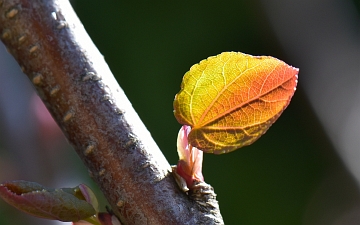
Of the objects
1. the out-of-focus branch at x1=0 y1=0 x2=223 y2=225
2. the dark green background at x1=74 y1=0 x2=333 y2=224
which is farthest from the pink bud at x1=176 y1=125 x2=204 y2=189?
the dark green background at x1=74 y1=0 x2=333 y2=224

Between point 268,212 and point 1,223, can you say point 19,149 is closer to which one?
point 1,223

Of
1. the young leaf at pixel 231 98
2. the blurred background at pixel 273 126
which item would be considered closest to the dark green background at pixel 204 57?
the blurred background at pixel 273 126

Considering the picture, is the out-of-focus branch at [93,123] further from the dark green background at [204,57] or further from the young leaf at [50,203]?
the dark green background at [204,57]

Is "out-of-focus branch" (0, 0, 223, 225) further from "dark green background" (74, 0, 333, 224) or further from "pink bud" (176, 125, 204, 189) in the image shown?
"dark green background" (74, 0, 333, 224)

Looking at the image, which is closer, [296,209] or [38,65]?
[38,65]

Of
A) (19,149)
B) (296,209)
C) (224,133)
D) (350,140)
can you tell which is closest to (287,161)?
(296,209)
